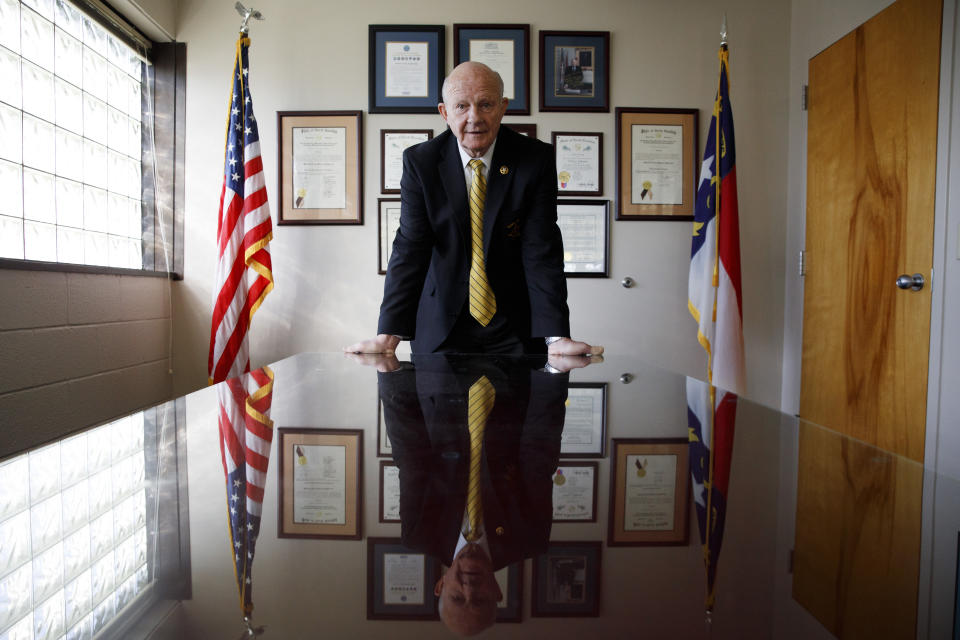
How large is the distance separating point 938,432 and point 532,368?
2.02 meters

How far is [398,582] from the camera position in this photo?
289 millimetres

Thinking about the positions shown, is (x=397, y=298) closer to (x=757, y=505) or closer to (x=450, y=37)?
(x=757, y=505)

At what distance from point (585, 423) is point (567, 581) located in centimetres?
39

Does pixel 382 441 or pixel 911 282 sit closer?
pixel 382 441

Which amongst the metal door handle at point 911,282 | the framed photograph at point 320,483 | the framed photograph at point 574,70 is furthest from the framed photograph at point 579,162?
the framed photograph at point 320,483

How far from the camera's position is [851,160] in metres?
2.82

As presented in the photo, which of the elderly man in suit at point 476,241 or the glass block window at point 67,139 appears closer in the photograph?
the elderly man in suit at point 476,241

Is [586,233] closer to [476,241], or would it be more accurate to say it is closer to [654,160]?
[654,160]

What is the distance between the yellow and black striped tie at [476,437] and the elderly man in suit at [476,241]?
0.72 metres

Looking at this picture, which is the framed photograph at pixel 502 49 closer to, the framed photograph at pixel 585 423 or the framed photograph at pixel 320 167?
the framed photograph at pixel 320 167

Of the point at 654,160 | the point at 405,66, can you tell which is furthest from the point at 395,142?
the point at 654,160

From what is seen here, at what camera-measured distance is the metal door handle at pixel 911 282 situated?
7.72 ft

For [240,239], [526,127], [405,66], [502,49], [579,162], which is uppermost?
[502,49]

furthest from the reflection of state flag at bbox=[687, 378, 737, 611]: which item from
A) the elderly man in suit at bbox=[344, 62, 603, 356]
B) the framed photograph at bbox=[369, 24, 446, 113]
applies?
the framed photograph at bbox=[369, 24, 446, 113]
